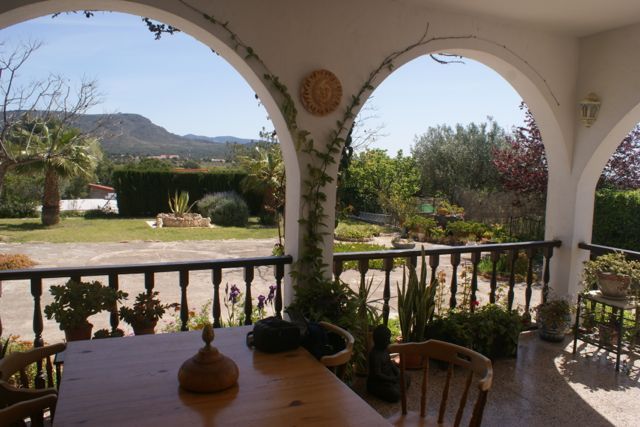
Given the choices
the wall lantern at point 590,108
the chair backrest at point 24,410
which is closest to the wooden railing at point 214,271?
the wall lantern at point 590,108

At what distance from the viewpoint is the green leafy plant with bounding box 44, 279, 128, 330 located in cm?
250

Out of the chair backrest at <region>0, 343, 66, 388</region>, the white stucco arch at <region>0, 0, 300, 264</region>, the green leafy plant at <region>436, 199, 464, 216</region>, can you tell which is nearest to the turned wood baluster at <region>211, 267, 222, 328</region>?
the white stucco arch at <region>0, 0, 300, 264</region>

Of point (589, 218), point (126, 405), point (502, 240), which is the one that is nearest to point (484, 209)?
point (502, 240)

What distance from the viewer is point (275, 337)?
1817mm

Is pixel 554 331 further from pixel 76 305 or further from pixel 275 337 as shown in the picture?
pixel 76 305

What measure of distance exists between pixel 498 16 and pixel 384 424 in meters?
3.29

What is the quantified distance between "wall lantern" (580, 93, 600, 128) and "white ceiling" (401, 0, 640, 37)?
55 centimetres

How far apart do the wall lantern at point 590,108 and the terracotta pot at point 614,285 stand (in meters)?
1.32

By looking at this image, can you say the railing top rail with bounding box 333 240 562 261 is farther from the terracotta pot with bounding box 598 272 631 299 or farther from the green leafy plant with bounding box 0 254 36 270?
the green leafy plant with bounding box 0 254 36 270

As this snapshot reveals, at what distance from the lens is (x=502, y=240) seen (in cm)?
1052

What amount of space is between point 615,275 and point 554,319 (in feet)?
2.03

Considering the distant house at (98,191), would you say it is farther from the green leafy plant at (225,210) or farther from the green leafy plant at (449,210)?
the green leafy plant at (449,210)

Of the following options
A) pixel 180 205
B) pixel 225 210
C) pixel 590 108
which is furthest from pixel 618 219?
pixel 180 205

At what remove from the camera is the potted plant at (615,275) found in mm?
3475
